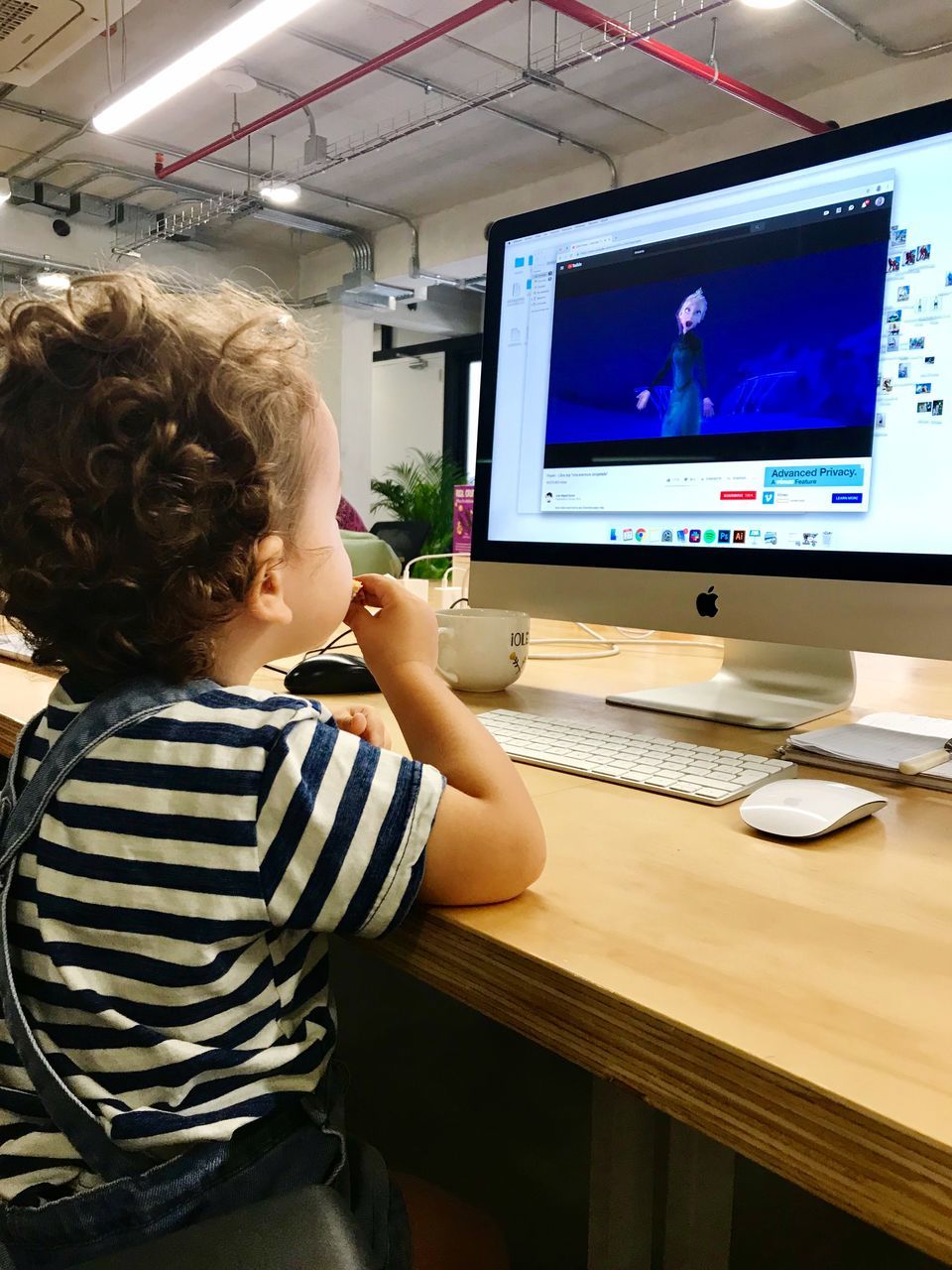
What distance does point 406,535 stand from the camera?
632cm

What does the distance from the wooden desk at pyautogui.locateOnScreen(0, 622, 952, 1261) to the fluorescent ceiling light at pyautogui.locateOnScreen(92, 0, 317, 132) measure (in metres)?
3.36

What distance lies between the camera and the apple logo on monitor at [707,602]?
97 centimetres

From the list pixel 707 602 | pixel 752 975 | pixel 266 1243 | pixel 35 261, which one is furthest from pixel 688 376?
pixel 35 261

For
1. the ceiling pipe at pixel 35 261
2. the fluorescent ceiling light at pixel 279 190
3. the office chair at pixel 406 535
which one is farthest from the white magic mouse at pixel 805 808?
the ceiling pipe at pixel 35 261

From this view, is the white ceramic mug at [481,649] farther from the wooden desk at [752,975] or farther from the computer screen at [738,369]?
the wooden desk at [752,975]

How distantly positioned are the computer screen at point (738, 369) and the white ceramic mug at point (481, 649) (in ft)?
0.33

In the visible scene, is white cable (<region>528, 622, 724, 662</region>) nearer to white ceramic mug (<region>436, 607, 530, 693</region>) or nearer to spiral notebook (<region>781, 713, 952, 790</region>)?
white ceramic mug (<region>436, 607, 530, 693</region>)

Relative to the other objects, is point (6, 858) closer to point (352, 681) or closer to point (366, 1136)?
point (352, 681)

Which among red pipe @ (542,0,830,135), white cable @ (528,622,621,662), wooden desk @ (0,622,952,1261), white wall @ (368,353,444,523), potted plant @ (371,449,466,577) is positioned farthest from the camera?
white wall @ (368,353,444,523)

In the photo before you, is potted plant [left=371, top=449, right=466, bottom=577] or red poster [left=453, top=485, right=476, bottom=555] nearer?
red poster [left=453, top=485, right=476, bottom=555]

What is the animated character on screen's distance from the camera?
981 millimetres

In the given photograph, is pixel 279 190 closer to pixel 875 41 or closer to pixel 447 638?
pixel 875 41

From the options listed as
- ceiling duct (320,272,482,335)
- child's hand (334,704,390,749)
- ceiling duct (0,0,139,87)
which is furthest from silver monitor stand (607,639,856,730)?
ceiling duct (320,272,482,335)

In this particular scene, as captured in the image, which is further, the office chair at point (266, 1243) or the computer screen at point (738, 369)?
the computer screen at point (738, 369)
